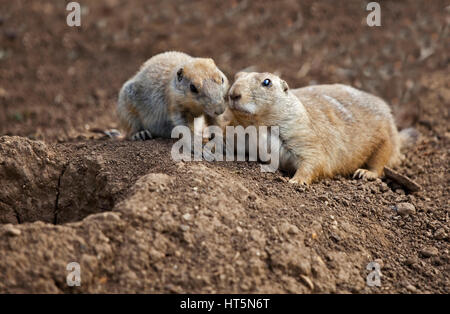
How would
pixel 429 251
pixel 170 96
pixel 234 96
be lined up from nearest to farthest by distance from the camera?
pixel 429 251
pixel 234 96
pixel 170 96

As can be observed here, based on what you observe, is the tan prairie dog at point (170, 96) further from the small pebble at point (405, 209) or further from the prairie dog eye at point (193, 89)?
the small pebble at point (405, 209)

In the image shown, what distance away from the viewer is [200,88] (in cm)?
616

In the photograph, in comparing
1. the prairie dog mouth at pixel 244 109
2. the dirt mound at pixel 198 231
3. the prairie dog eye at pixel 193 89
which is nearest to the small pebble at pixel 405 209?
the dirt mound at pixel 198 231

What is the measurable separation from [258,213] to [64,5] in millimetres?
10685

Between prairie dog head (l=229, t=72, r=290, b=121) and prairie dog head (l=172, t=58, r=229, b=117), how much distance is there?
21 cm

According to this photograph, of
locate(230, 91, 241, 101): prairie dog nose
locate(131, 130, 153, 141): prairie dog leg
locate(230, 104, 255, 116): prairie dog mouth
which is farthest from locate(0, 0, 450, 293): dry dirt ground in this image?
locate(230, 91, 241, 101): prairie dog nose

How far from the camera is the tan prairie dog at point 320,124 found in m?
6.12

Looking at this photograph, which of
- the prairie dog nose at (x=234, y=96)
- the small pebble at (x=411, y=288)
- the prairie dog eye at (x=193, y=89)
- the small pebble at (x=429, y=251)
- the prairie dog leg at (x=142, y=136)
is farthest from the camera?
the prairie dog leg at (x=142, y=136)

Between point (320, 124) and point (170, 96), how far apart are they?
1952 mm

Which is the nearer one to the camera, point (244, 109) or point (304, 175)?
point (244, 109)

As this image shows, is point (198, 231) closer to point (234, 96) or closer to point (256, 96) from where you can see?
point (234, 96)

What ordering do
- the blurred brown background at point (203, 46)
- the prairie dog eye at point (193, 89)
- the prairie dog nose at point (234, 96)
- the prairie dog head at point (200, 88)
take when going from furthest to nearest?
the blurred brown background at point (203, 46)
the prairie dog eye at point (193, 89)
the prairie dog head at point (200, 88)
the prairie dog nose at point (234, 96)

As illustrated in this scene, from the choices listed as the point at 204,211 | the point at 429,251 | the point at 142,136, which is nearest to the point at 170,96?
the point at 142,136

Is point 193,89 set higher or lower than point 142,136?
higher
